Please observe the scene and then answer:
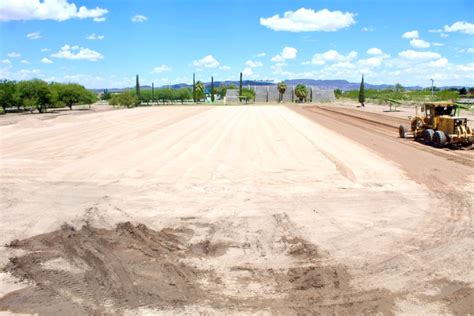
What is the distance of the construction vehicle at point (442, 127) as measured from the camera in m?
24.0

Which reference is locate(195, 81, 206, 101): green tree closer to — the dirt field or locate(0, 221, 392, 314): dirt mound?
the dirt field

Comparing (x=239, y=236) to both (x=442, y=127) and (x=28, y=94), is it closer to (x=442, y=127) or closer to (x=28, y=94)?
(x=442, y=127)

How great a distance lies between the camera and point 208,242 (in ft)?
34.1

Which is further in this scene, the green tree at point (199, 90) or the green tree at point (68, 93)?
the green tree at point (199, 90)

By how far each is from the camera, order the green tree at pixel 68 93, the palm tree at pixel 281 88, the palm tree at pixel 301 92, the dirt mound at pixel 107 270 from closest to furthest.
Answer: the dirt mound at pixel 107 270, the green tree at pixel 68 93, the palm tree at pixel 301 92, the palm tree at pixel 281 88

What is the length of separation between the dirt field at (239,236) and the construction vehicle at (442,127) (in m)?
2.89

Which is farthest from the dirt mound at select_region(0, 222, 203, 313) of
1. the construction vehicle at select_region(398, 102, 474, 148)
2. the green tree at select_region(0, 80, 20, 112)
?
the green tree at select_region(0, 80, 20, 112)

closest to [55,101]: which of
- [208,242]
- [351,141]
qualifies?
[351,141]

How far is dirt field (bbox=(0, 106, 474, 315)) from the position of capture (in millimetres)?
7805

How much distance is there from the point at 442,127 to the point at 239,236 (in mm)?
18163

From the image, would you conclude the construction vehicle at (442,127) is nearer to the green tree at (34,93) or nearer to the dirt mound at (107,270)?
the dirt mound at (107,270)

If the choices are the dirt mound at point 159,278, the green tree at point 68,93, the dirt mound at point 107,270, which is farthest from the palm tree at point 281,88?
the dirt mound at point 159,278

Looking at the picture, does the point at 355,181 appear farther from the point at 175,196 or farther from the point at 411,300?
the point at 411,300

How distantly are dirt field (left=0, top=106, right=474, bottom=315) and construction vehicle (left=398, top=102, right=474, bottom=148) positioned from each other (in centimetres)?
289
